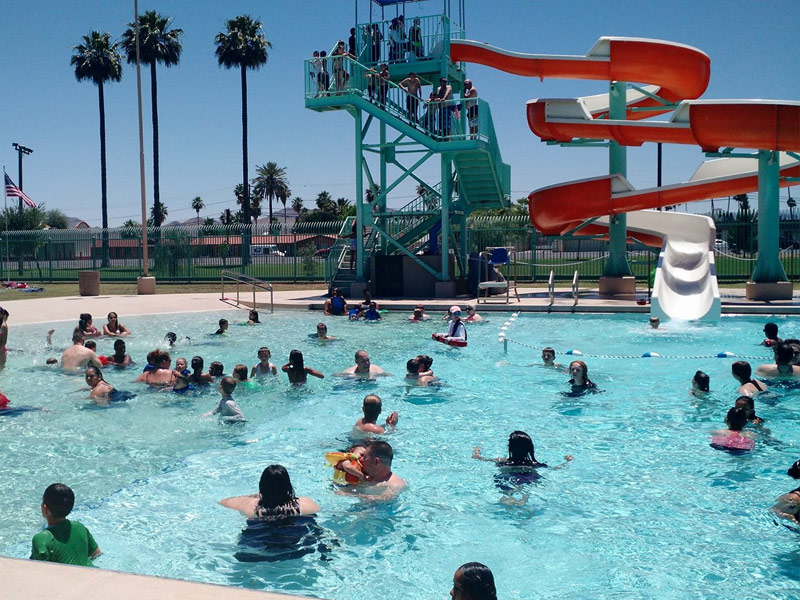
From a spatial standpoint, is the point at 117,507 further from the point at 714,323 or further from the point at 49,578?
the point at 714,323

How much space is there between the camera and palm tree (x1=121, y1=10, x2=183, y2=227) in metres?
49.5

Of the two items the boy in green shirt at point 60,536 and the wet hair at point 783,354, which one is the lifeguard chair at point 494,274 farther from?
the boy in green shirt at point 60,536

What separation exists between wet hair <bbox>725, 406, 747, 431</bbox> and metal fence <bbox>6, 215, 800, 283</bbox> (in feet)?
64.2

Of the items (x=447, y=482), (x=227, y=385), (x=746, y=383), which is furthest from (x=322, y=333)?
(x=447, y=482)

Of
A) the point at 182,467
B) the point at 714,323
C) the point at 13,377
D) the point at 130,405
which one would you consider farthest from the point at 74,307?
the point at 714,323

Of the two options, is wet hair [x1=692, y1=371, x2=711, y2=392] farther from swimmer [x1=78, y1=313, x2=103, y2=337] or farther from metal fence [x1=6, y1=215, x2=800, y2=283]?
metal fence [x1=6, y1=215, x2=800, y2=283]

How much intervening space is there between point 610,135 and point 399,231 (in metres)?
7.73

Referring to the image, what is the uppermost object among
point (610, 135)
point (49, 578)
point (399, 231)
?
point (610, 135)

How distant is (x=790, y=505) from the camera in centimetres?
578

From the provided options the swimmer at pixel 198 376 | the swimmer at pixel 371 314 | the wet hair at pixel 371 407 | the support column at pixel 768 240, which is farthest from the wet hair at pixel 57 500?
the support column at pixel 768 240

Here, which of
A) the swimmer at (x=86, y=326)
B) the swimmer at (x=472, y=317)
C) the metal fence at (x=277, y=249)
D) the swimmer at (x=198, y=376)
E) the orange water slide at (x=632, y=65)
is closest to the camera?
the swimmer at (x=198, y=376)

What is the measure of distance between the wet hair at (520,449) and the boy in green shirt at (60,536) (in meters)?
3.73

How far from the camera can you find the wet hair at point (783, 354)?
10.5 meters

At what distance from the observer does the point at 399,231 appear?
2589 cm
